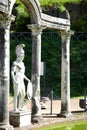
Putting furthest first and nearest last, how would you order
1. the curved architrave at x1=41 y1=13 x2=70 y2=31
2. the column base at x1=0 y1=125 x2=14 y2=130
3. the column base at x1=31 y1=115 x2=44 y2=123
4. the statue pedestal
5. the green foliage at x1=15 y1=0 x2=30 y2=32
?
1. the green foliage at x1=15 y1=0 x2=30 y2=32
2. the curved architrave at x1=41 y1=13 x2=70 y2=31
3. the column base at x1=31 y1=115 x2=44 y2=123
4. the statue pedestal
5. the column base at x1=0 y1=125 x2=14 y2=130

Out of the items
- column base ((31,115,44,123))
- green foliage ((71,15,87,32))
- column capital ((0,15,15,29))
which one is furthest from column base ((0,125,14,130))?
green foliage ((71,15,87,32))

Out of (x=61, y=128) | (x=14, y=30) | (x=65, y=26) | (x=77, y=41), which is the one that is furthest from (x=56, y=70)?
(x=61, y=128)

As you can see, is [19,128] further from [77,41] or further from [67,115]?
[77,41]

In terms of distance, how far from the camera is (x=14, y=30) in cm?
3781

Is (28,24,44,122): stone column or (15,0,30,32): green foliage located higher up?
(15,0,30,32): green foliage

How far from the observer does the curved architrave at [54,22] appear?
48.5ft

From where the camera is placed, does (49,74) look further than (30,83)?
Yes

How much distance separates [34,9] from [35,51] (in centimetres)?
141

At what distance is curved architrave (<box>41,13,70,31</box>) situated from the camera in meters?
14.8

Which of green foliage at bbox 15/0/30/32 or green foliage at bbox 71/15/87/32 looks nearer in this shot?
green foliage at bbox 71/15/87/32

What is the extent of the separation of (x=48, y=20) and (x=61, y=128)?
3898mm

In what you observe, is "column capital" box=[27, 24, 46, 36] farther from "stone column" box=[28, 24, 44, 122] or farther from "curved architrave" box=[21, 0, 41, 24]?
"curved architrave" box=[21, 0, 41, 24]

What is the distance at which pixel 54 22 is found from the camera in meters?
15.5

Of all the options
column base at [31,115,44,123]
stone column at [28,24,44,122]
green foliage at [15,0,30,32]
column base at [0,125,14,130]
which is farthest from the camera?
green foliage at [15,0,30,32]
